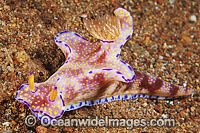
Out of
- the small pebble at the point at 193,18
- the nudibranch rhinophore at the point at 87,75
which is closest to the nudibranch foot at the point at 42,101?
the nudibranch rhinophore at the point at 87,75

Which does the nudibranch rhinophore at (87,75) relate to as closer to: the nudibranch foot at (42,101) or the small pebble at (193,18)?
the nudibranch foot at (42,101)

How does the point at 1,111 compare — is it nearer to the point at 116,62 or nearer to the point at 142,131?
the point at 116,62

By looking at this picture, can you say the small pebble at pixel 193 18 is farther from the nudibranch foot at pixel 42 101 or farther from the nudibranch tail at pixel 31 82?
the nudibranch tail at pixel 31 82

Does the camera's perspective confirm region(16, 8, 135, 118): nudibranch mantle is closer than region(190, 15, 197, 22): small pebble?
Yes

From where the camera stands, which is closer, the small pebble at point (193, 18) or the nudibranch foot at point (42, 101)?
the nudibranch foot at point (42, 101)

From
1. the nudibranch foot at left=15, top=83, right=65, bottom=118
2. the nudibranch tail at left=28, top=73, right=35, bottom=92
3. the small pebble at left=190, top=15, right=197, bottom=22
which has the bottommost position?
the nudibranch foot at left=15, top=83, right=65, bottom=118

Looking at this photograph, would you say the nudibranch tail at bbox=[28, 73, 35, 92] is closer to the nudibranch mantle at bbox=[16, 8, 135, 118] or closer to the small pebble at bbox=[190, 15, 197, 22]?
the nudibranch mantle at bbox=[16, 8, 135, 118]

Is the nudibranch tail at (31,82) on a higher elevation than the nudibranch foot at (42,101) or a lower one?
higher

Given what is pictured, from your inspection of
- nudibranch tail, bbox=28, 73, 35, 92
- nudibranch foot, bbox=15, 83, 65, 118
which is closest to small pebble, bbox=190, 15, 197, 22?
nudibranch foot, bbox=15, 83, 65, 118

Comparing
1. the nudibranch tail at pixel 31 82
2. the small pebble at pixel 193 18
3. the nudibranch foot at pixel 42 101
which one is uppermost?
the small pebble at pixel 193 18
